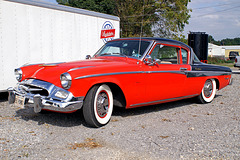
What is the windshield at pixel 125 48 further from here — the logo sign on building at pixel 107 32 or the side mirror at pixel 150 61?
the logo sign on building at pixel 107 32

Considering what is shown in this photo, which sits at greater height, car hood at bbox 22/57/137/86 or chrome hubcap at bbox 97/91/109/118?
car hood at bbox 22/57/137/86

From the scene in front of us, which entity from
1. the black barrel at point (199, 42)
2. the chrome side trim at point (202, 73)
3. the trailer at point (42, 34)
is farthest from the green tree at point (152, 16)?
the chrome side trim at point (202, 73)

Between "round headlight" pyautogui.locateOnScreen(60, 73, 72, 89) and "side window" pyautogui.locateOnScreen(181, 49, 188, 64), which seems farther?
"side window" pyautogui.locateOnScreen(181, 49, 188, 64)

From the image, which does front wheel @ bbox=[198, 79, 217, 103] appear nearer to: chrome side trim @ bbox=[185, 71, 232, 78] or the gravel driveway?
chrome side trim @ bbox=[185, 71, 232, 78]

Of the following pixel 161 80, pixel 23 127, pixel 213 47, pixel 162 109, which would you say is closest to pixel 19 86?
pixel 23 127

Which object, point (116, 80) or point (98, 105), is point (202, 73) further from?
point (98, 105)

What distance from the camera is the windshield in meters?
5.30

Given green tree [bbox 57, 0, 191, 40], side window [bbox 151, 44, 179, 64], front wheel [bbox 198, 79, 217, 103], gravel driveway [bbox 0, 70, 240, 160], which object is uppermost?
green tree [bbox 57, 0, 191, 40]

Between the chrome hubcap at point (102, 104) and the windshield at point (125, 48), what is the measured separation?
120cm

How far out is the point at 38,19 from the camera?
7094mm

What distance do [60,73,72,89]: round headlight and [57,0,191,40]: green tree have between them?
901 inches

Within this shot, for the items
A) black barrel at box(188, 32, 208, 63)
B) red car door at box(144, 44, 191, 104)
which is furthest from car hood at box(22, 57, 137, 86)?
black barrel at box(188, 32, 208, 63)

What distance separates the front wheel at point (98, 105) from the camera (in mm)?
4102

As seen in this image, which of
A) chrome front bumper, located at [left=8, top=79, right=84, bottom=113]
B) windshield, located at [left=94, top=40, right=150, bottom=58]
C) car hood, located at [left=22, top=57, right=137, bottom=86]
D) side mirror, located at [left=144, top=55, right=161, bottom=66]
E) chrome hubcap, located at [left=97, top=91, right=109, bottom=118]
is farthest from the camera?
windshield, located at [left=94, top=40, right=150, bottom=58]
